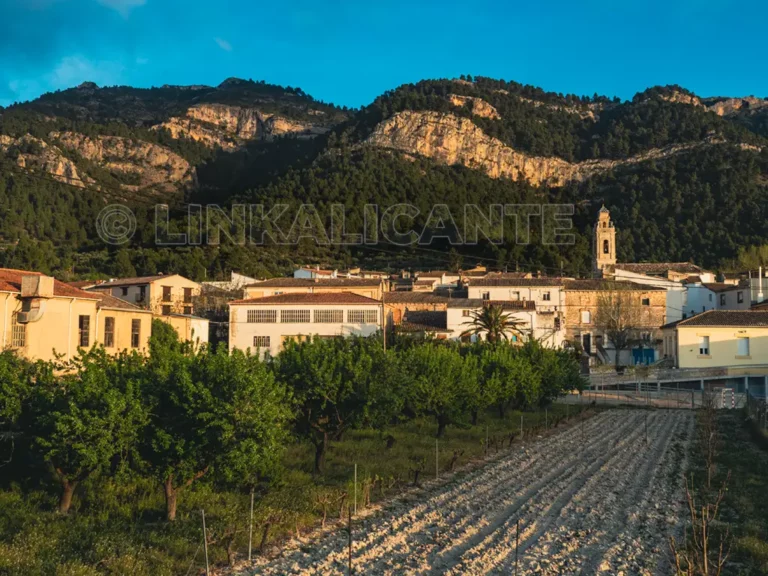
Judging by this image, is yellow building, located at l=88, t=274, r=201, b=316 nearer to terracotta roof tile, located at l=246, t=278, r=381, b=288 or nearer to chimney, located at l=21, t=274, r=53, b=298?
terracotta roof tile, located at l=246, t=278, r=381, b=288

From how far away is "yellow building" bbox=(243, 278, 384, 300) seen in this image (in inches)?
2500

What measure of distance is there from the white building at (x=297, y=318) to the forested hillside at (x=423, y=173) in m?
22.8

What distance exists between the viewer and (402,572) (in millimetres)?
13859

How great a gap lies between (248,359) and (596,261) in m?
83.6

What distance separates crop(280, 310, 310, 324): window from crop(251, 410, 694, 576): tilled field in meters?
29.6

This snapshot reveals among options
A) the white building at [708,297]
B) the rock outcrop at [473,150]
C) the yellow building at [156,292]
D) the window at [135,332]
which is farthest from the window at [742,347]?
the rock outcrop at [473,150]

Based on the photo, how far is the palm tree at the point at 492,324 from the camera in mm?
54281

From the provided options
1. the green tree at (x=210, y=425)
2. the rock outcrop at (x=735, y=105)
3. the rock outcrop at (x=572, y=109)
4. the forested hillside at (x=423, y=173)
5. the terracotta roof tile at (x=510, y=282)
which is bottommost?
the green tree at (x=210, y=425)

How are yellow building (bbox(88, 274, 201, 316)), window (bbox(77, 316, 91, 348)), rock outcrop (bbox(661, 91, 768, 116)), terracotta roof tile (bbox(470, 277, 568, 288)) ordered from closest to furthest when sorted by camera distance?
window (bbox(77, 316, 91, 348)), yellow building (bbox(88, 274, 201, 316)), terracotta roof tile (bbox(470, 277, 568, 288)), rock outcrop (bbox(661, 91, 768, 116))

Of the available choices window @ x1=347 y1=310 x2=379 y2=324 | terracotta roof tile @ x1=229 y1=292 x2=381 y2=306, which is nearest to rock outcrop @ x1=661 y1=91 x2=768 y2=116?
terracotta roof tile @ x1=229 y1=292 x2=381 y2=306

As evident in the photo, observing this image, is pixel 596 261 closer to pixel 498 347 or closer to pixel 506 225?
pixel 506 225

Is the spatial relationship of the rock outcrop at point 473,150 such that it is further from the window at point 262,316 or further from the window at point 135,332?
the window at point 135,332

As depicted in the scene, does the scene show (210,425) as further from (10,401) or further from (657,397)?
(657,397)

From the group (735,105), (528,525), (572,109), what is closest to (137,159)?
(572,109)
